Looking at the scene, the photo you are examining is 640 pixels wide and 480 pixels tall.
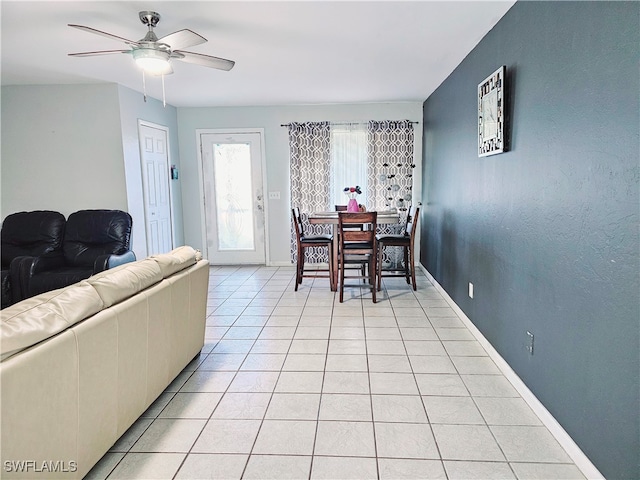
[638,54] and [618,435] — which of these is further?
[618,435]

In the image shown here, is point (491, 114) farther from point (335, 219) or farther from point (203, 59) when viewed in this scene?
point (335, 219)

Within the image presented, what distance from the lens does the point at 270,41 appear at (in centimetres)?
317

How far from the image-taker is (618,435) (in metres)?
1.51

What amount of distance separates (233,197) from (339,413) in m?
4.58

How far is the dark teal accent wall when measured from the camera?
147 centimetres

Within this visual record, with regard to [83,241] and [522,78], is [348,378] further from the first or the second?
[83,241]

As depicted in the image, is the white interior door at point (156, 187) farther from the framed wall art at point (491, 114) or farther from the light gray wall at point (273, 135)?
the framed wall art at point (491, 114)

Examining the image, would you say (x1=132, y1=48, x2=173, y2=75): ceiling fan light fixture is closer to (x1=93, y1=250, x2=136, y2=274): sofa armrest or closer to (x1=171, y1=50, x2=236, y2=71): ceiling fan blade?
(x1=171, y1=50, x2=236, y2=71): ceiling fan blade

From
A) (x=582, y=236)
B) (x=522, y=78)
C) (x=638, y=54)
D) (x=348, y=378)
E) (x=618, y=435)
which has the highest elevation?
(x=522, y=78)

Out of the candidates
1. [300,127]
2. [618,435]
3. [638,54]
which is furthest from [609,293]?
[300,127]

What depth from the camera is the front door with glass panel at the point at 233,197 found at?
616 cm

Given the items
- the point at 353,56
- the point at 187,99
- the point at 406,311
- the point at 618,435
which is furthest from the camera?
the point at 187,99

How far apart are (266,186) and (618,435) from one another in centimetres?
526

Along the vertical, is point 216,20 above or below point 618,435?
above
